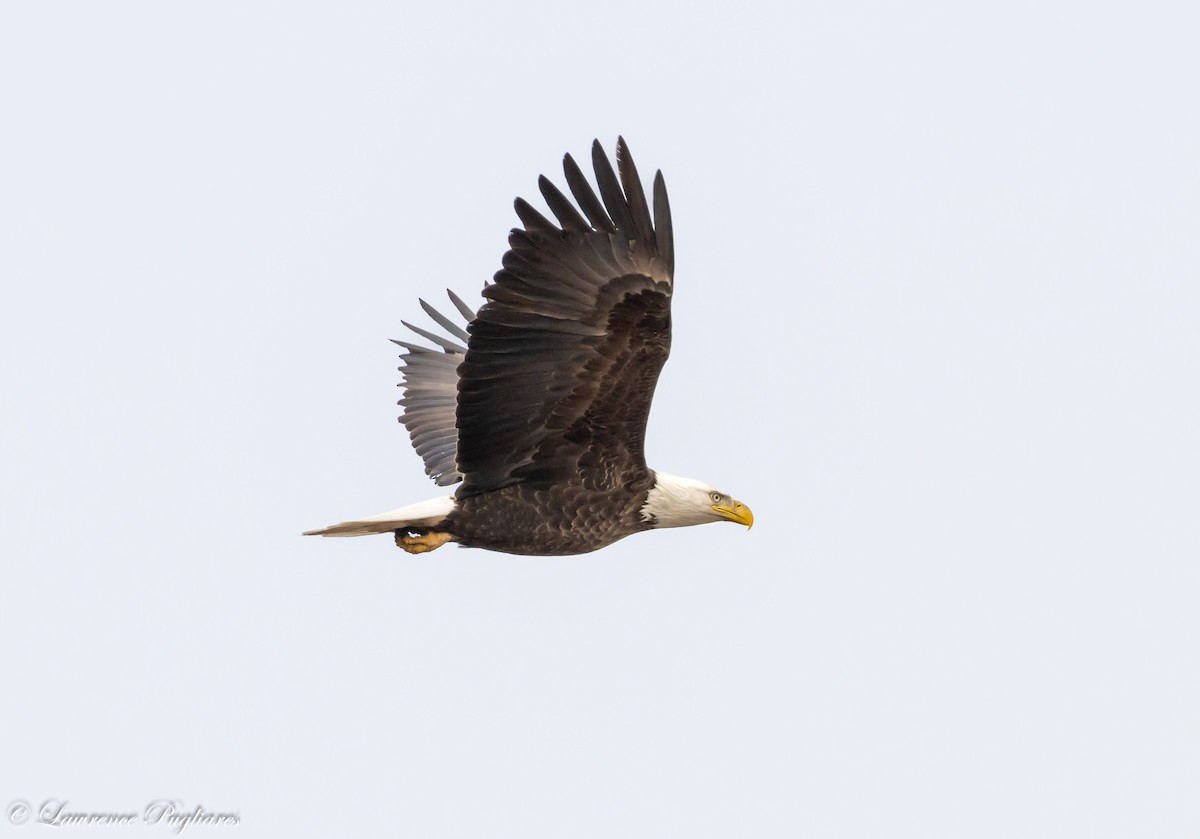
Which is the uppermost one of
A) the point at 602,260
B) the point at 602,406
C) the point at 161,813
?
the point at 602,260

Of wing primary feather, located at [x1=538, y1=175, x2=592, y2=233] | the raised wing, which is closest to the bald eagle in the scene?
wing primary feather, located at [x1=538, y1=175, x2=592, y2=233]

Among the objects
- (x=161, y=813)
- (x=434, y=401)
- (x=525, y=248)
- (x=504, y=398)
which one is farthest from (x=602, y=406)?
(x=161, y=813)

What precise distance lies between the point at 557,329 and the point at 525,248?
2.00ft

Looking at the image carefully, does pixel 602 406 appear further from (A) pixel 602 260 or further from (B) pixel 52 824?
(B) pixel 52 824

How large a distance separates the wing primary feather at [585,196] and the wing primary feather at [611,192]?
48 mm

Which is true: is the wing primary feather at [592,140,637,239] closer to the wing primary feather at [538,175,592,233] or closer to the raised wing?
the wing primary feather at [538,175,592,233]

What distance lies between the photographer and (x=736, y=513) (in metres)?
12.8

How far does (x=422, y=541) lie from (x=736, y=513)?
220 cm

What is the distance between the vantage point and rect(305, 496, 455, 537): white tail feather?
38.9 feet

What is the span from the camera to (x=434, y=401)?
14555mm

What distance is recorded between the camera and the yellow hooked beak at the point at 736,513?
12734 millimetres

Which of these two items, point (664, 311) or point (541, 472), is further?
point (541, 472)

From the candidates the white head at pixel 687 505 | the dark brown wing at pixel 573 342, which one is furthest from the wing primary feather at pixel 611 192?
the white head at pixel 687 505

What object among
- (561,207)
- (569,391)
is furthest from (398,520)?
(561,207)
